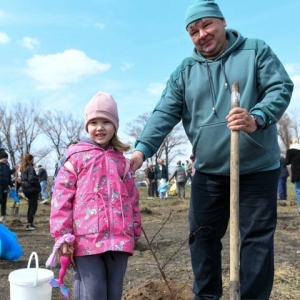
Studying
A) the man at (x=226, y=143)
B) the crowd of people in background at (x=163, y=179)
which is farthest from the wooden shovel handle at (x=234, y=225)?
the crowd of people in background at (x=163, y=179)

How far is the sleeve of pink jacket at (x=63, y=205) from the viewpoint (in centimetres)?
250

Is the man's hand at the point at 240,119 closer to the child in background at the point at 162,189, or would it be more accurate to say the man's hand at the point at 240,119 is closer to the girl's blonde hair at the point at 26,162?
the girl's blonde hair at the point at 26,162

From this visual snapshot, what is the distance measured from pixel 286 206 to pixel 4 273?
9.68 meters

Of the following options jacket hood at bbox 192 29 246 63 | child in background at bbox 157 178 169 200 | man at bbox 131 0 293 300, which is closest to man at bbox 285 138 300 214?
man at bbox 131 0 293 300

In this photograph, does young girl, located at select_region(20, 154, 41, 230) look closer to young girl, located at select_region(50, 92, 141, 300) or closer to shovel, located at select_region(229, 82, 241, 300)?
young girl, located at select_region(50, 92, 141, 300)

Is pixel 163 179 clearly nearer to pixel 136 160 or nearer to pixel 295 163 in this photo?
pixel 295 163

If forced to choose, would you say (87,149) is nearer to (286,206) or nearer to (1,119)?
(286,206)

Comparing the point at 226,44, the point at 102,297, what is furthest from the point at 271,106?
the point at 102,297

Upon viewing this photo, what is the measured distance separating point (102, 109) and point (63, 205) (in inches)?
26.9

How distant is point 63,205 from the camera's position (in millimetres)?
2543

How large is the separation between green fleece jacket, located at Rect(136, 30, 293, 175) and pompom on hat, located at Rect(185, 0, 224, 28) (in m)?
0.21

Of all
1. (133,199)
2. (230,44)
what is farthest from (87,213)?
(230,44)

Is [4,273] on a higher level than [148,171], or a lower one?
lower

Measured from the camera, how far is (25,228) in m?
9.44
